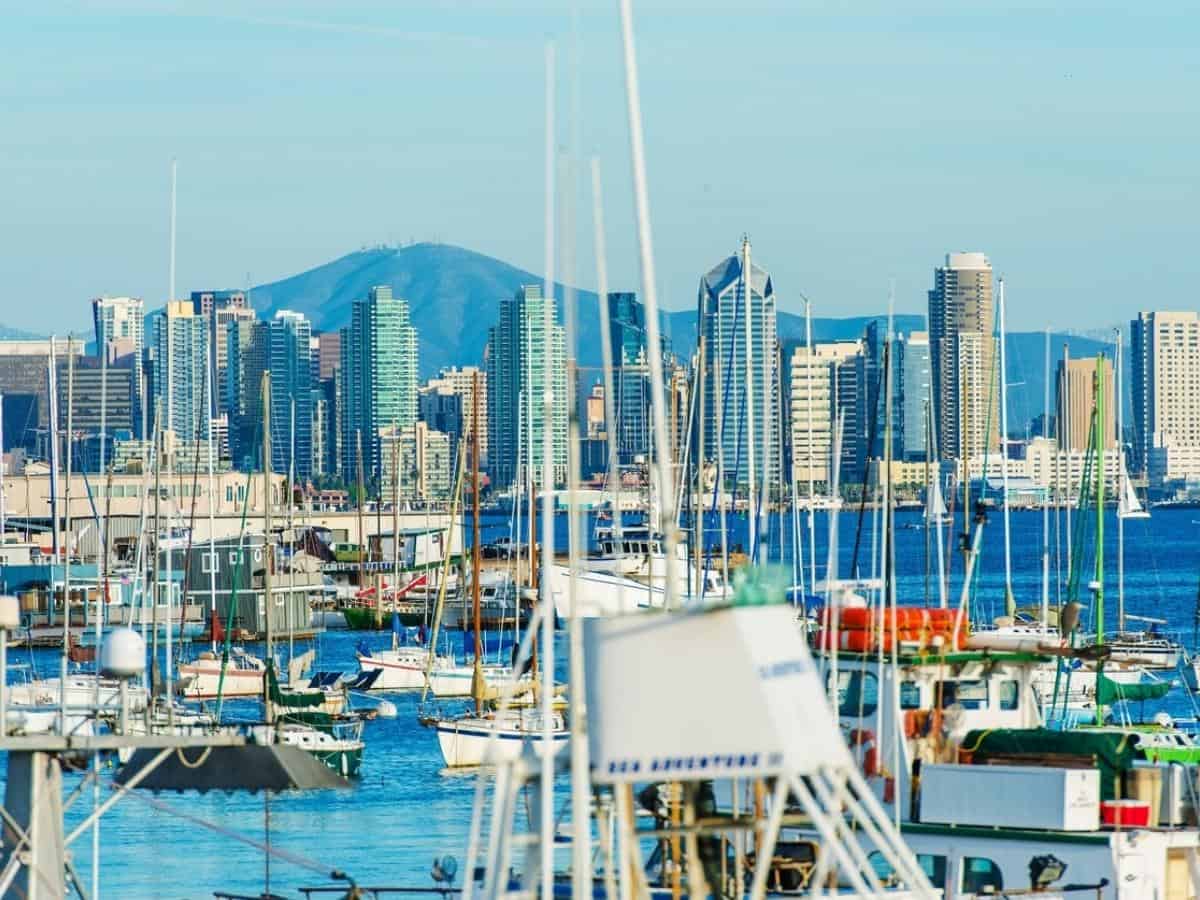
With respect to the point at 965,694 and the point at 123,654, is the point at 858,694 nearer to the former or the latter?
the point at 965,694

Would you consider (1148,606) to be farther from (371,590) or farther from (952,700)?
(952,700)

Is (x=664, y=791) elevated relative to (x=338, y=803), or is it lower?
elevated

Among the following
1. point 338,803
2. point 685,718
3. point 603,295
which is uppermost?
point 603,295

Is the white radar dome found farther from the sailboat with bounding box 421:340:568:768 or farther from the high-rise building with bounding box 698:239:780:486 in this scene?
the high-rise building with bounding box 698:239:780:486

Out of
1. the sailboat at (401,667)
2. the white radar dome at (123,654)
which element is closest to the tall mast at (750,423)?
the sailboat at (401,667)

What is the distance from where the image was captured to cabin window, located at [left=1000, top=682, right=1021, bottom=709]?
980 inches

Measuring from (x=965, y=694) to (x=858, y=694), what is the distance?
3.49ft

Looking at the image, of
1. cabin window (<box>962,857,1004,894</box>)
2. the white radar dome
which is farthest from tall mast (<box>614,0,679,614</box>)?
cabin window (<box>962,857,1004,894</box>)

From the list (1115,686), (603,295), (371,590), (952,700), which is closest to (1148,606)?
(371,590)

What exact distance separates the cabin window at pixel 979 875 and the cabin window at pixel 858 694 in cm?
182

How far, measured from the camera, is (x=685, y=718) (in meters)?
12.6

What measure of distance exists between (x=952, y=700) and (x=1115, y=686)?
31.5 meters

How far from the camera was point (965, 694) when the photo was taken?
2466cm

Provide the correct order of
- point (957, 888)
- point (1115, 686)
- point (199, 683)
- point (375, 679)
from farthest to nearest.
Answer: point (375, 679)
point (199, 683)
point (1115, 686)
point (957, 888)
